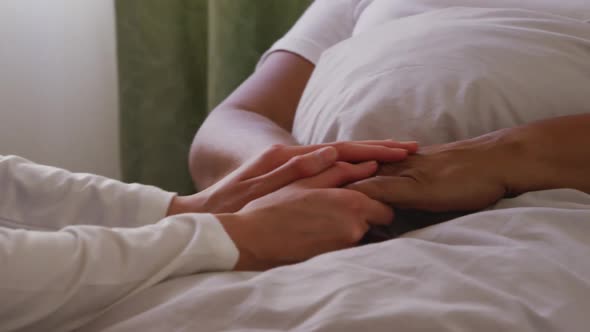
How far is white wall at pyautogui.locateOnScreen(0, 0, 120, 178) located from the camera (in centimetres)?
181

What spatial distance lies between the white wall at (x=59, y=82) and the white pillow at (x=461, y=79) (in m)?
1.09

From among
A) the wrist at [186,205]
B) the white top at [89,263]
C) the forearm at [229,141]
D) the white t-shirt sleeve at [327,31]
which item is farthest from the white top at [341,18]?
the white top at [89,263]

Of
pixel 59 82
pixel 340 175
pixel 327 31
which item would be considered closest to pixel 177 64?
pixel 59 82

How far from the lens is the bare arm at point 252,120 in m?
1.16

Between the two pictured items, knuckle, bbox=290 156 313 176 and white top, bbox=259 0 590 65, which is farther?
white top, bbox=259 0 590 65

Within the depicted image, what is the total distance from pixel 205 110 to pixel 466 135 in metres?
1.25

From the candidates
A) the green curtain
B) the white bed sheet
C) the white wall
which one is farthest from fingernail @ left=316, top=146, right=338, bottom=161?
the white wall

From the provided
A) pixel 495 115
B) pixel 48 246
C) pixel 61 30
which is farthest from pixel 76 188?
pixel 61 30

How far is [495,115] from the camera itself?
86 centimetres

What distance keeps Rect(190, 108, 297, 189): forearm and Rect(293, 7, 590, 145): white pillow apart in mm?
177

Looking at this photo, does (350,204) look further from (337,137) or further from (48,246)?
(48,246)

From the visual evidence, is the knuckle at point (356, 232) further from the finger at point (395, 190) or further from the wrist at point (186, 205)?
the wrist at point (186, 205)

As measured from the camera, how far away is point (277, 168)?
92cm

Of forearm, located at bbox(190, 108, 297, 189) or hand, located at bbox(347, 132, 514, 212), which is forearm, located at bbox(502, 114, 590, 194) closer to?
hand, located at bbox(347, 132, 514, 212)
